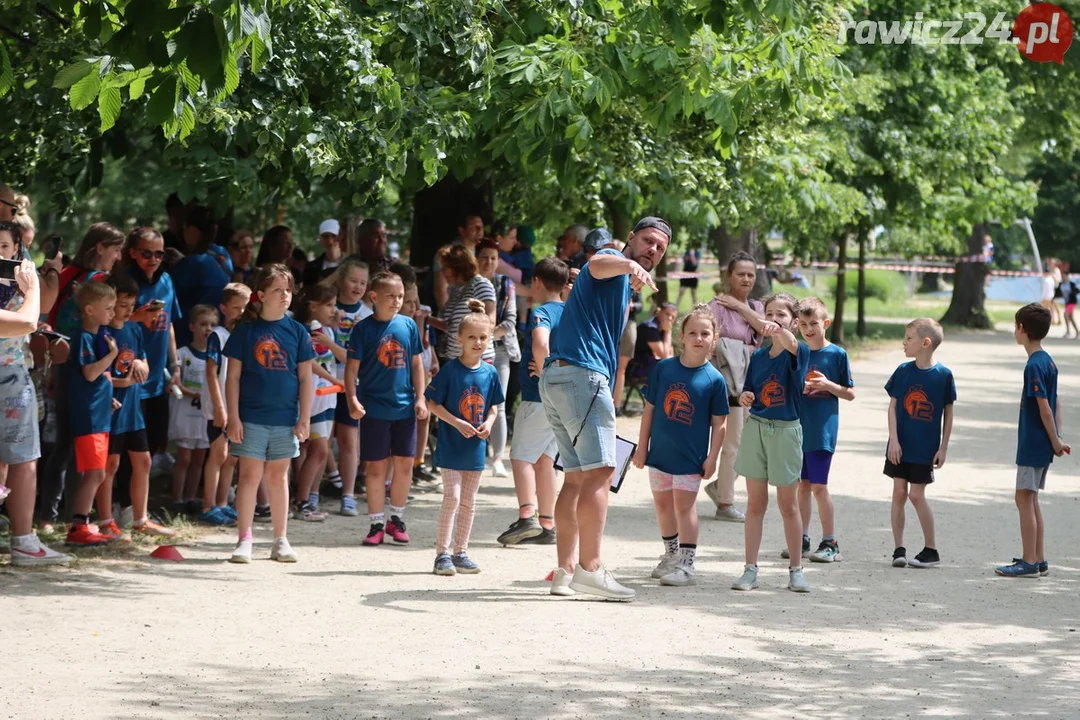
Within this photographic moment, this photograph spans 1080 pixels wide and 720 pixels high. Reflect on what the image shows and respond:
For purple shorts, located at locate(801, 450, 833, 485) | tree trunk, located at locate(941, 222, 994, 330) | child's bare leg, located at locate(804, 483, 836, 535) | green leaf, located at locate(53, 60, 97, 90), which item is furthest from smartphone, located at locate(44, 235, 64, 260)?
tree trunk, located at locate(941, 222, 994, 330)

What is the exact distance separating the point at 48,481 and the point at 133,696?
3.76m

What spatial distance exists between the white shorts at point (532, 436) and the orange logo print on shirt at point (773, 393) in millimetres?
1466

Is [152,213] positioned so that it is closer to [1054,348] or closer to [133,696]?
[1054,348]

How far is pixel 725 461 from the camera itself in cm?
1018

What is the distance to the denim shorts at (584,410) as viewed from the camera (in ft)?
24.1

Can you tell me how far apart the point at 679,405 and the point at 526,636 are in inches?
71.6

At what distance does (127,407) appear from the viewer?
8812 millimetres

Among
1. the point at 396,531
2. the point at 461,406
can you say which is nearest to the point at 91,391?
the point at 396,531

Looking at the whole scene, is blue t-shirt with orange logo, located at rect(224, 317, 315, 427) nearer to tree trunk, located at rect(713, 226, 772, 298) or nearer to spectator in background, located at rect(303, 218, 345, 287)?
spectator in background, located at rect(303, 218, 345, 287)

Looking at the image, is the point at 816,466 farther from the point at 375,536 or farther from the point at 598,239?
the point at 375,536

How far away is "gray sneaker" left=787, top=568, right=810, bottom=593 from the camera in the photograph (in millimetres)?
7836

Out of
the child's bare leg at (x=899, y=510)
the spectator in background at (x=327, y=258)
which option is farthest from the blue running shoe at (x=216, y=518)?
the child's bare leg at (x=899, y=510)

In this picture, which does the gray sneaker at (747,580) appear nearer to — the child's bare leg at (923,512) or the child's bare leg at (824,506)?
the child's bare leg at (824,506)

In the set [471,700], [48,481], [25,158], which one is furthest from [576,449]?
[25,158]
